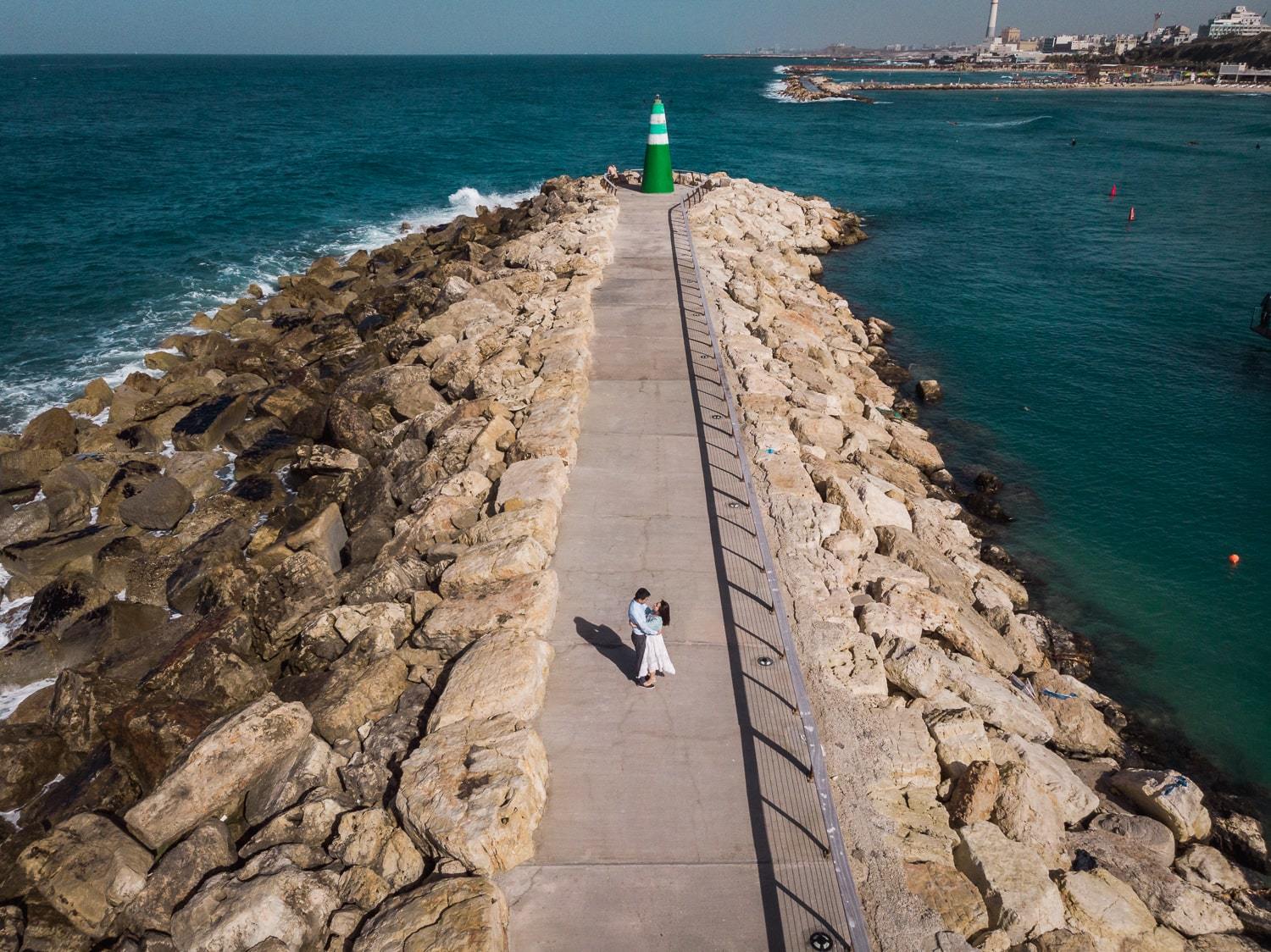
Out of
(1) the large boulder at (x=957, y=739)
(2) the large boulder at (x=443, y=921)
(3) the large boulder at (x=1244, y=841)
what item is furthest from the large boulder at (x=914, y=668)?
(2) the large boulder at (x=443, y=921)

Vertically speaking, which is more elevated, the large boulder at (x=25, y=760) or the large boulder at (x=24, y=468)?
the large boulder at (x=24, y=468)

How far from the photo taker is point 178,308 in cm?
2681

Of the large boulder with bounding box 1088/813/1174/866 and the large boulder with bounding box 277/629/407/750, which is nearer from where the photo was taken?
the large boulder with bounding box 1088/813/1174/866

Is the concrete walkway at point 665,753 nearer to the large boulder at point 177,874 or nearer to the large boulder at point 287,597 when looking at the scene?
the large boulder at point 177,874

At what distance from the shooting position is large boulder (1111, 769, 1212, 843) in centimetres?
859

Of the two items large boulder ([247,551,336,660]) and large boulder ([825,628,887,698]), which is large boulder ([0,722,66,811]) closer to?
large boulder ([247,551,336,660])

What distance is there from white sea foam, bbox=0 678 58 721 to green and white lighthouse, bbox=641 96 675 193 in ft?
69.7

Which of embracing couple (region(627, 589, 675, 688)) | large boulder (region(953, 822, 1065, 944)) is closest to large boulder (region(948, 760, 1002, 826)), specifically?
large boulder (region(953, 822, 1065, 944))

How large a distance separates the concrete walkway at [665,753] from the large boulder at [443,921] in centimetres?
26

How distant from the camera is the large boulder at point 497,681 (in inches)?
295

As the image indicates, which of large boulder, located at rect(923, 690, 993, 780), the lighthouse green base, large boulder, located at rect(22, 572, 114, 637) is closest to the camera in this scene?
large boulder, located at rect(923, 690, 993, 780)

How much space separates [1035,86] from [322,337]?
13339cm

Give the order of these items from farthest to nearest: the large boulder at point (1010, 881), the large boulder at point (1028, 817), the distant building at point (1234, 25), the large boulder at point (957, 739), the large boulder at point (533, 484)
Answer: the distant building at point (1234, 25), the large boulder at point (533, 484), the large boulder at point (957, 739), the large boulder at point (1028, 817), the large boulder at point (1010, 881)

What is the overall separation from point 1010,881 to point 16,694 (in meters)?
12.3
